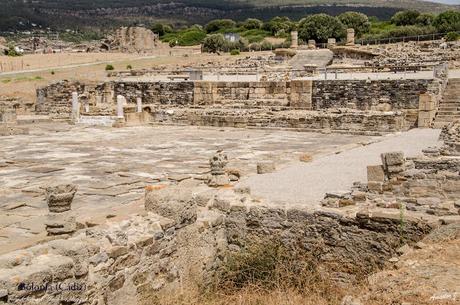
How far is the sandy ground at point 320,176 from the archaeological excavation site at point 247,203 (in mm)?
58

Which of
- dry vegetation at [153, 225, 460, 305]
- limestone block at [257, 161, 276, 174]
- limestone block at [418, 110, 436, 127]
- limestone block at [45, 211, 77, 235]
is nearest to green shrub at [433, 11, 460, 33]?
limestone block at [418, 110, 436, 127]

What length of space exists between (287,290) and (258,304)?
1.69ft

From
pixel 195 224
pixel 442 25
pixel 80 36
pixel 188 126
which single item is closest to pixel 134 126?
pixel 188 126

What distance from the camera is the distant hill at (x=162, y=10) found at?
132 metres

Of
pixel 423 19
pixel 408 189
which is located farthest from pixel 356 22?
pixel 408 189

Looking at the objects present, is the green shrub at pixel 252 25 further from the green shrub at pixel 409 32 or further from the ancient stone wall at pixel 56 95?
the ancient stone wall at pixel 56 95

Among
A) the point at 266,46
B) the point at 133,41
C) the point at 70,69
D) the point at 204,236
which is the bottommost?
the point at 204,236

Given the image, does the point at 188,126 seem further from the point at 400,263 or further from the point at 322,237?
the point at 400,263

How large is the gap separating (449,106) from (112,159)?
13.3 meters

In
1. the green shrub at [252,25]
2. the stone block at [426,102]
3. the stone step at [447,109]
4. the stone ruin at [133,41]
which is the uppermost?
the green shrub at [252,25]

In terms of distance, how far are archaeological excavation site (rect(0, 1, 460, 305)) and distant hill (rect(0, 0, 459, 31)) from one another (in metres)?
105

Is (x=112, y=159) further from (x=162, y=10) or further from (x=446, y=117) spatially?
(x=162, y=10)

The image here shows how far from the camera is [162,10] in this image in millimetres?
170375

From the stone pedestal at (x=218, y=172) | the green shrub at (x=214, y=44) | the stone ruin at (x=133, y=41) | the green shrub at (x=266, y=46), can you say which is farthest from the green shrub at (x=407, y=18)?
the stone pedestal at (x=218, y=172)
